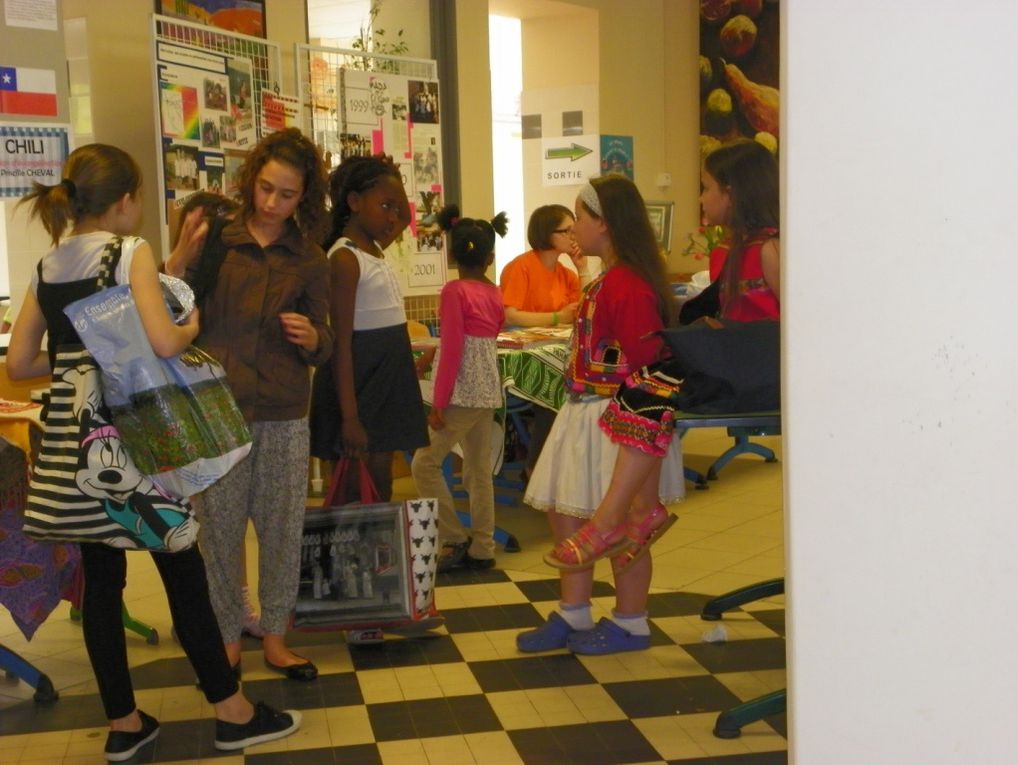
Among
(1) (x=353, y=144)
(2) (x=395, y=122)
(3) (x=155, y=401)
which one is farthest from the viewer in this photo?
(2) (x=395, y=122)

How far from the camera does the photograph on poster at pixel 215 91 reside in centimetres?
574

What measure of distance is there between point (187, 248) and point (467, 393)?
1546 mm

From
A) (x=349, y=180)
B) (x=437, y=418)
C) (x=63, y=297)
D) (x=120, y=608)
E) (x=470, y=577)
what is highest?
(x=349, y=180)

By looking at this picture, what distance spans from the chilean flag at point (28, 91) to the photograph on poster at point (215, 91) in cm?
162

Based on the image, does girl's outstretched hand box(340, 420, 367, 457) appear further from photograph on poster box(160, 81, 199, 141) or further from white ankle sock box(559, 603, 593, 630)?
photograph on poster box(160, 81, 199, 141)

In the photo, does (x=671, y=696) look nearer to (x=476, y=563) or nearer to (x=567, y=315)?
(x=476, y=563)

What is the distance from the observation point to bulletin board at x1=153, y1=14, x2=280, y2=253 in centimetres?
549

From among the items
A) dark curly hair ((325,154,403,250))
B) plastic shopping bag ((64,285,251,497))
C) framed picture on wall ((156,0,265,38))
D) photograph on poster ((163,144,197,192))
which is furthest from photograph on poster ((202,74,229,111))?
plastic shopping bag ((64,285,251,497))

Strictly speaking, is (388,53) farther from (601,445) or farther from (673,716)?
(673,716)

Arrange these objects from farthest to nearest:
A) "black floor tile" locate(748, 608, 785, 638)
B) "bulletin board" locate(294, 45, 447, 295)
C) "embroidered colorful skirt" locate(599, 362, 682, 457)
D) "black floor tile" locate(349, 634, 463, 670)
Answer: "bulletin board" locate(294, 45, 447, 295), "black floor tile" locate(748, 608, 785, 638), "black floor tile" locate(349, 634, 463, 670), "embroidered colorful skirt" locate(599, 362, 682, 457)

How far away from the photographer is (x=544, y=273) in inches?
254

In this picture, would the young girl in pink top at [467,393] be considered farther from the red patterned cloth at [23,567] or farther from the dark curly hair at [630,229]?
the red patterned cloth at [23,567]

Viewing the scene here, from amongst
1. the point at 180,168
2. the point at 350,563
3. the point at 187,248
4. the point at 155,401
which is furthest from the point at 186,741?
the point at 180,168

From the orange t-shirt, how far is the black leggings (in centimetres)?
383
